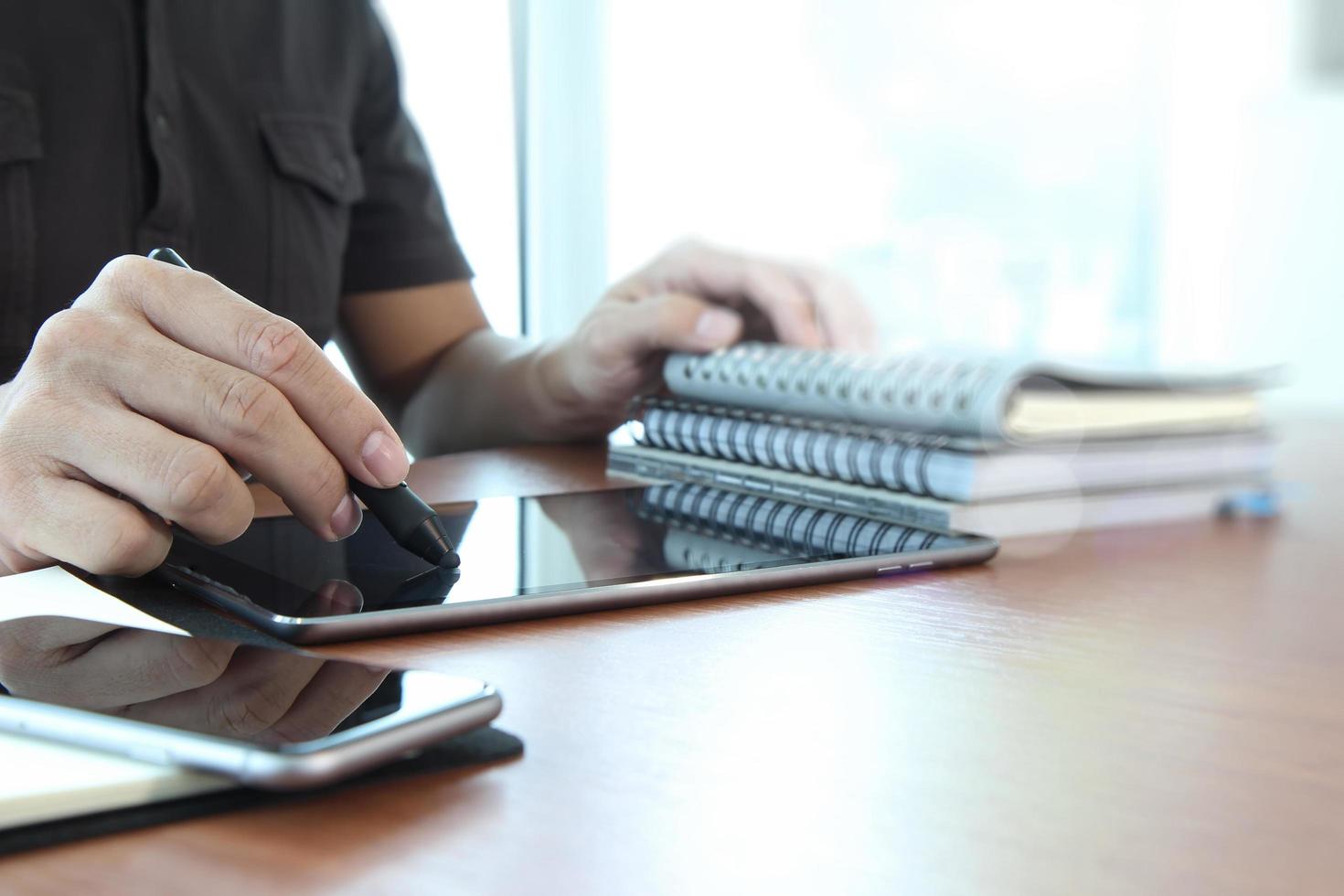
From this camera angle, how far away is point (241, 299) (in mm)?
454

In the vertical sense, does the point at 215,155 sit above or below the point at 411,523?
above

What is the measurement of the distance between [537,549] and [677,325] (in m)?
0.33

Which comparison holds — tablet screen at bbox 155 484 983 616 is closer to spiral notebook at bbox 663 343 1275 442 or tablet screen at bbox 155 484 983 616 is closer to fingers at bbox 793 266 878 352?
spiral notebook at bbox 663 343 1275 442

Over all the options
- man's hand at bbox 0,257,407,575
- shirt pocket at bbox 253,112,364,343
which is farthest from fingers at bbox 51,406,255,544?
shirt pocket at bbox 253,112,364,343

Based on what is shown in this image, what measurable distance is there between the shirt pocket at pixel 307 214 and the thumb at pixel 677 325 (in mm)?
418

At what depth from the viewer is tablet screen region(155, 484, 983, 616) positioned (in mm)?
407

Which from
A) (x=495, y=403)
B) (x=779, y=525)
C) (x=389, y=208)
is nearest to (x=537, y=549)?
(x=779, y=525)

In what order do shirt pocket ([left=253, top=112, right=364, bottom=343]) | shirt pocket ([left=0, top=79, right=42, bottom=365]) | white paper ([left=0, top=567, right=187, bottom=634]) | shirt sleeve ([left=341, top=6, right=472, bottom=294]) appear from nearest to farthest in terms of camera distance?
white paper ([left=0, top=567, right=187, bottom=634]) → shirt pocket ([left=0, top=79, right=42, bottom=365]) → shirt pocket ([left=253, top=112, right=364, bottom=343]) → shirt sleeve ([left=341, top=6, right=472, bottom=294])

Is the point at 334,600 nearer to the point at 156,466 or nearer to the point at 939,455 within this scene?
the point at 156,466

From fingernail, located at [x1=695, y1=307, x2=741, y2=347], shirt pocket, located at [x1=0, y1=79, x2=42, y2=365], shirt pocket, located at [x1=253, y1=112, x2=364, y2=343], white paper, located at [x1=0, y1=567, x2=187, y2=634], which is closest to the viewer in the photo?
white paper, located at [x1=0, y1=567, x2=187, y2=634]

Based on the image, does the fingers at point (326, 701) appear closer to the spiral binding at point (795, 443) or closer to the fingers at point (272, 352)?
the fingers at point (272, 352)

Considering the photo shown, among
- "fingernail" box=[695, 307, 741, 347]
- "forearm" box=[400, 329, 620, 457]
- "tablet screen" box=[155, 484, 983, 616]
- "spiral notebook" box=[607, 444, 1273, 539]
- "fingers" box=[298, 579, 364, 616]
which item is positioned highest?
"fingernail" box=[695, 307, 741, 347]

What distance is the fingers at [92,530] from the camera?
412 mm

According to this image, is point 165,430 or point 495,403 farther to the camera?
point 495,403
